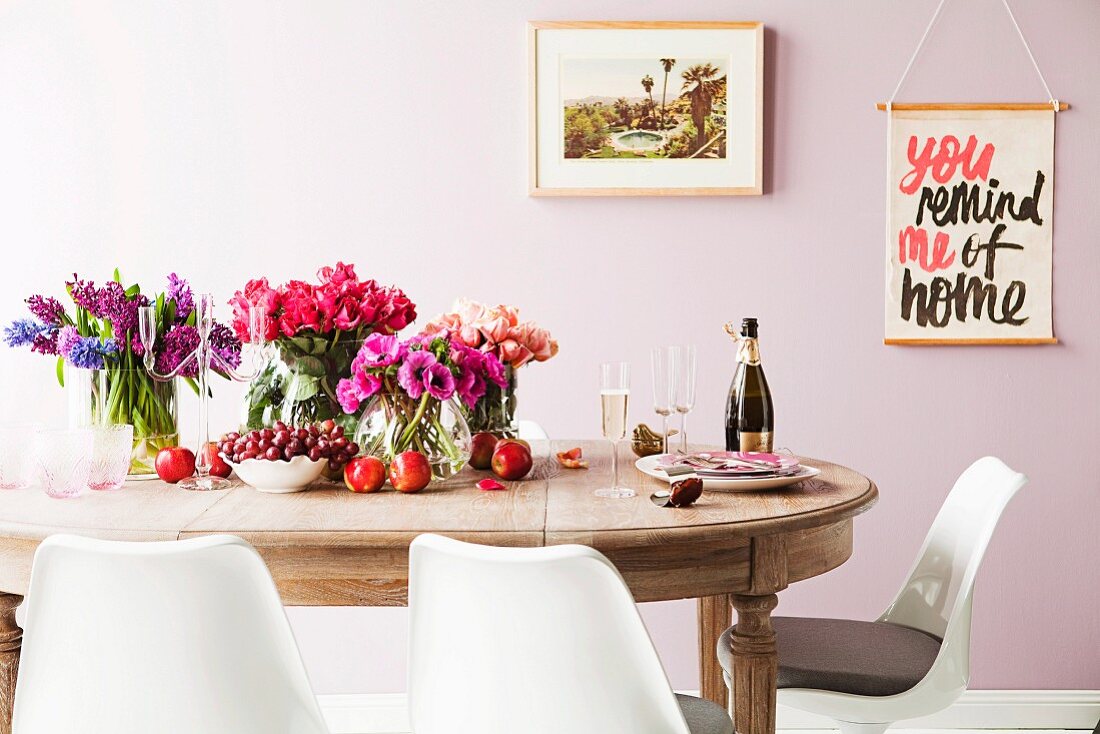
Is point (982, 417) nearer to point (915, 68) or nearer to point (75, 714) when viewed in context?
point (915, 68)

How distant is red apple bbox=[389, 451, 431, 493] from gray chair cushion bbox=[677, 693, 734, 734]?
1.87 feet

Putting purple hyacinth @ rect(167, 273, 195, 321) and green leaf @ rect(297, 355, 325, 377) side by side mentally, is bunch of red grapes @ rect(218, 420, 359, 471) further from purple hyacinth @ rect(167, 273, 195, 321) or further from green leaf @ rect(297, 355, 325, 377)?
purple hyacinth @ rect(167, 273, 195, 321)

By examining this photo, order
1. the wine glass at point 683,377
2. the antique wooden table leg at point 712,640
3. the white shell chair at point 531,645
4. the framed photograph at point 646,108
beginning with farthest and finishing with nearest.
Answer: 1. the framed photograph at point 646,108
2. the antique wooden table leg at point 712,640
3. the wine glass at point 683,377
4. the white shell chair at point 531,645

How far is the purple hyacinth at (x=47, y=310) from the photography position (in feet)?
6.28

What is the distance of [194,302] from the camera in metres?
2.04

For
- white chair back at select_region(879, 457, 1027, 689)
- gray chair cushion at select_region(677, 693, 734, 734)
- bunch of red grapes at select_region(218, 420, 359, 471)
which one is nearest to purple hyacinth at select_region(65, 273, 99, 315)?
bunch of red grapes at select_region(218, 420, 359, 471)

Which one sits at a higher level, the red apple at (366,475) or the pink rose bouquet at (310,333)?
the pink rose bouquet at (310,333)

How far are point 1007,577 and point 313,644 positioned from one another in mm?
2106

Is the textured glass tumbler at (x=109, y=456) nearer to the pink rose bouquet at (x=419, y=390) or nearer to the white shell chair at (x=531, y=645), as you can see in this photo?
the pink rose bouquet at (x=419, y=390)

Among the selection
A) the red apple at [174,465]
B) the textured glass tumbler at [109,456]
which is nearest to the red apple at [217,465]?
the red apple at [174,465]

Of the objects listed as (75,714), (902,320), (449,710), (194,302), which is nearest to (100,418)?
(194,302)

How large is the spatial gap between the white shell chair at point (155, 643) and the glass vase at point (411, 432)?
552mm

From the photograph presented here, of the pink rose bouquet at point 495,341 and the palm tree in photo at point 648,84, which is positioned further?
the palm tree in photo at point 648,84

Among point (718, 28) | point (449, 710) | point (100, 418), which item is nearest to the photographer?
point (449, 710)
